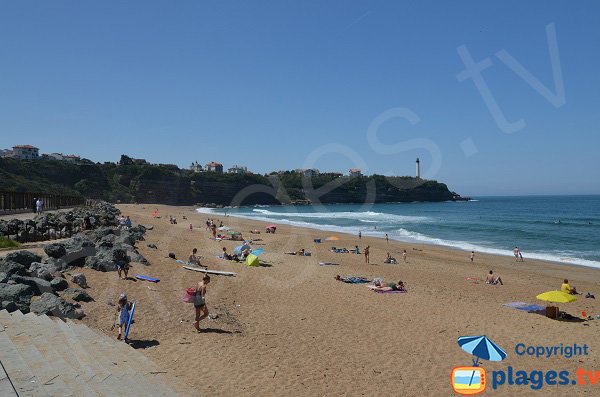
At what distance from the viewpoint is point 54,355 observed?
6.27 metres

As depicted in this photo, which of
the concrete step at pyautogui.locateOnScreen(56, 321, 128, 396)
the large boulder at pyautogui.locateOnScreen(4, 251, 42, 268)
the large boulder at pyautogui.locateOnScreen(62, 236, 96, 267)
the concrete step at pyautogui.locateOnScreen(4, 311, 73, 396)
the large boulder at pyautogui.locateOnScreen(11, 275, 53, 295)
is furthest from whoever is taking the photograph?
the large boulder at pyautogui.locateOnScreen(62, 236, 96, 267)

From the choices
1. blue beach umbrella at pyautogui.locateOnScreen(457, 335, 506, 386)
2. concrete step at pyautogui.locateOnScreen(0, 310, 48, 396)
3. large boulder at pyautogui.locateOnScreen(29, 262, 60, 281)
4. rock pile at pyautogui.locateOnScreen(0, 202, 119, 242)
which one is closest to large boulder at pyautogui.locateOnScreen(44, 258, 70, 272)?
large boulder at pyautogui.locateOnScreen(29, 262, 60, 281)

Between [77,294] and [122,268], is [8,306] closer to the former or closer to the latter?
[77,294]

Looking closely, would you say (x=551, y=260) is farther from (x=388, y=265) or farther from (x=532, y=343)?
(x=532, y=343)

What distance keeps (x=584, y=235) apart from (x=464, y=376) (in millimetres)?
40550

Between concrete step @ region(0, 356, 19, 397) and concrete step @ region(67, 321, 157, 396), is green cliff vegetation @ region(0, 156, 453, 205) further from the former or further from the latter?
concrete step @ region(0, 356, 19, 397)

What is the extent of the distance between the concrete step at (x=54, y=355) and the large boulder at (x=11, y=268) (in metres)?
2.39

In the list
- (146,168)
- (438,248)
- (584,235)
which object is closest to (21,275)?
(438,248)

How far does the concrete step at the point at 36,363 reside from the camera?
5.06m

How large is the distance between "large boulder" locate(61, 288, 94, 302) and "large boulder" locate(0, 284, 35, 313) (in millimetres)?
1243

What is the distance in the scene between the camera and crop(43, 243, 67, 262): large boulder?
42.0 feet

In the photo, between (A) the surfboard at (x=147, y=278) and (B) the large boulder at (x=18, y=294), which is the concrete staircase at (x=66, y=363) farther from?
(A) the surfboard at (x=147, y=278)

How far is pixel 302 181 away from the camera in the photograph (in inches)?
5630

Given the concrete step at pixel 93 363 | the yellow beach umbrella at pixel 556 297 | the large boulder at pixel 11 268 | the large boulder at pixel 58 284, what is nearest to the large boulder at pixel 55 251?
the large boulder at pixel 58 284
